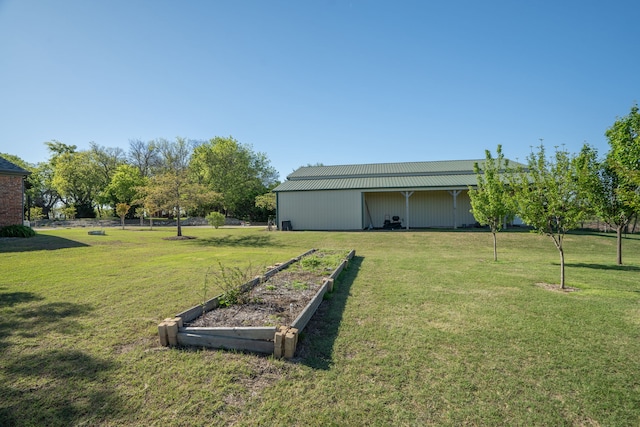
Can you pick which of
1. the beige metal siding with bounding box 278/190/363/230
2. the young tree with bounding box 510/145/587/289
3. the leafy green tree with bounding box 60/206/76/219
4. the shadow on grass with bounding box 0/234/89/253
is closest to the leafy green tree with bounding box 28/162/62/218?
the leafy green tree with bounding box 60/206/76/219

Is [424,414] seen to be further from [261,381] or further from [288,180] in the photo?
[288,180]

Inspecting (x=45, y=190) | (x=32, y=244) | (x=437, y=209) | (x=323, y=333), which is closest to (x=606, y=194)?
(x=323, y=333)

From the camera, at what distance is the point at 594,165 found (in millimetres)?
10742

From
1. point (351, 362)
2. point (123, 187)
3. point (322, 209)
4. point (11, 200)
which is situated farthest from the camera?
point (123, 187)

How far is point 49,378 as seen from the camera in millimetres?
3029

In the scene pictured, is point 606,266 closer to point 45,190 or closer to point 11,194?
point 11,194

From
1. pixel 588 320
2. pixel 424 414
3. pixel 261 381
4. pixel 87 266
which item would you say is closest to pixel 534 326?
pixel 588 320

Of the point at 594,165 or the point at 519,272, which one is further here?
the point at 594,165

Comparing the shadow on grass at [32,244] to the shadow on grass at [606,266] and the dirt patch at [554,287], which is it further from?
the shadow on grass at [606,266]

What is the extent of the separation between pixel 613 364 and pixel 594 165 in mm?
10178

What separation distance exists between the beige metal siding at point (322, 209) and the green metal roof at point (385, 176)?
0.50m

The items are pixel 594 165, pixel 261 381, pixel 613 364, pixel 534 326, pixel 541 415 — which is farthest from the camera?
pixel 594 165

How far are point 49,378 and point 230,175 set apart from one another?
38.0 meters

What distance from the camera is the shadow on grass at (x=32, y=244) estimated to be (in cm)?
1203
